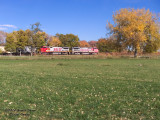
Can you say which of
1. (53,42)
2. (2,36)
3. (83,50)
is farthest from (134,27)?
(2,36)

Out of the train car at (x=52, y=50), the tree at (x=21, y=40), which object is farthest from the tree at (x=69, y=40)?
the tree at (x=21, y=40)

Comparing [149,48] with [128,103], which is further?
[149,48]

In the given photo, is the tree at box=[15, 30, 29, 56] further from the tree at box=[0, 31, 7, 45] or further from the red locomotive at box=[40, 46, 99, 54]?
the tree at box=[0, 31, 7, 45]

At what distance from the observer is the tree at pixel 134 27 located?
4635 cm

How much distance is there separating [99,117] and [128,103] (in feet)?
6.16

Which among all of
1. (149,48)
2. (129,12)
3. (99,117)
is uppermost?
(129,12)

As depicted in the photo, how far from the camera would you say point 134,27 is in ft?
151

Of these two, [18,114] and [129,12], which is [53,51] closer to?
[129,12]

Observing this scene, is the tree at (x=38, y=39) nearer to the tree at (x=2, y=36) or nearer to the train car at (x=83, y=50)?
the train car at (x=83, y=50)

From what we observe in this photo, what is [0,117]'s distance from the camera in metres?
5.31

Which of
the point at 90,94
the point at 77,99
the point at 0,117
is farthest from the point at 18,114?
the point at 90,94

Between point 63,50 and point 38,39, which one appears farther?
point 63,50

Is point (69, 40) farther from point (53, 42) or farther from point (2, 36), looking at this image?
point (2, 36)

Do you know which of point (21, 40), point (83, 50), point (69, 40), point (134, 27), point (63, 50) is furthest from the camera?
point (69, 40)
